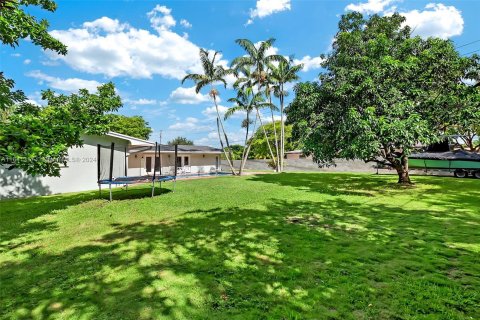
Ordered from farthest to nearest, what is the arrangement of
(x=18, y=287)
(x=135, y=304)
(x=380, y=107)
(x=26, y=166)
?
1. (x=380, y=107)
2. (x=26, y=166)
3. (x=18, y=287)
4. (x=135, y=304)

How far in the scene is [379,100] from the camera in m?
12.5

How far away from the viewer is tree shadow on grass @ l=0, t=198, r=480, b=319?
11.4 feet

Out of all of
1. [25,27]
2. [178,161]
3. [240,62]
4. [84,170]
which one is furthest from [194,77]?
[25,27]

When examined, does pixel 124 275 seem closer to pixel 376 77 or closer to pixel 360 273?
pixel 360 273

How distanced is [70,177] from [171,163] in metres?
11.1

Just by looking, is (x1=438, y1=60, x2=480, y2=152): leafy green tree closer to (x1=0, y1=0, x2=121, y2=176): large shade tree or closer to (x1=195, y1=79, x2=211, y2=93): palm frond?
(x1=0, y1=0, x2=121, y2=176): large shade tree

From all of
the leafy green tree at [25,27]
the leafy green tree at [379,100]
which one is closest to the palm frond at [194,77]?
the leafy green tree at [379,100]

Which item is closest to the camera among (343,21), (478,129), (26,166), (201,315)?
(201,315)

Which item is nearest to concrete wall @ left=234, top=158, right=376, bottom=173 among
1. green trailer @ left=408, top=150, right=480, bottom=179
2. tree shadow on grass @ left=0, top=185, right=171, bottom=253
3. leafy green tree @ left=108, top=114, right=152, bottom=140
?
green trailer @ left=408, top=150, right=480, bottom=179

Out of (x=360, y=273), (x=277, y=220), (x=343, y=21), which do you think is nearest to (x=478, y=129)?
(x=343, y=21)

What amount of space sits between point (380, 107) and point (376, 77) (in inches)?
62.2

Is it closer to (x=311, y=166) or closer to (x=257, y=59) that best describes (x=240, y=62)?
(x=257, y=59)

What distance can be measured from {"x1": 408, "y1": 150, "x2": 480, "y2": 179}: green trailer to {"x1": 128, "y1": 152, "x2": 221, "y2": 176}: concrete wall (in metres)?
19.9

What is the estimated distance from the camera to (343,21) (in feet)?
64.6
